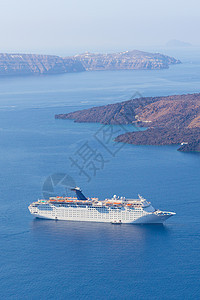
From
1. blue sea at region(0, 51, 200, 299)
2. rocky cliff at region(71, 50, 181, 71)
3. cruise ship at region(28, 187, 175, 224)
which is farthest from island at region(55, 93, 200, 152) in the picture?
rocky cliff at region(71, 50, 181, 71)

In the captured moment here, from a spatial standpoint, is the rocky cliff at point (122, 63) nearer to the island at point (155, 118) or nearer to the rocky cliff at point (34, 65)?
the rocky cliff at point (34, 65)

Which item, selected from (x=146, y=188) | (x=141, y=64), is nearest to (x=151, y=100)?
(x=146, y=188)

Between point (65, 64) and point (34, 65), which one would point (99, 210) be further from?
point (65, 64)

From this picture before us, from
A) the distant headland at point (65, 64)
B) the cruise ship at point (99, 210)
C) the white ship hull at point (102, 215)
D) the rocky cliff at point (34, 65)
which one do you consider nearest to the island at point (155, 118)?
the cruise ship at point (99, 210)

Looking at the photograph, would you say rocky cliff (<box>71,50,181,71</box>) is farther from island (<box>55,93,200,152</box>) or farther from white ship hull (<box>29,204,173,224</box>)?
white ship hull (<box>29,204,173,224</box>)

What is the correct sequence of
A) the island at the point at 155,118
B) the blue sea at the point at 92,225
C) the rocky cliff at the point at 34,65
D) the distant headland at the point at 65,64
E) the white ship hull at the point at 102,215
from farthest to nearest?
the distant headland at the point at 65,64 < the rocky cliff at the point at 34,65 < the island at the point at 155,118 < the white ship hull at the point at 102,215 < the blue sea at the point at 92,225
